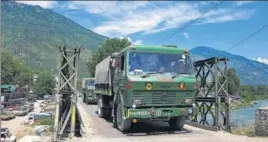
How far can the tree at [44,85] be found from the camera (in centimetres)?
12593

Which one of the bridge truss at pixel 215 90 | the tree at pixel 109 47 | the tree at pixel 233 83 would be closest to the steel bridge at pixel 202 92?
the bridge truss at pixel 215 90

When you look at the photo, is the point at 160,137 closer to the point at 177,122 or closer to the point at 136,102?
the point at 136,102

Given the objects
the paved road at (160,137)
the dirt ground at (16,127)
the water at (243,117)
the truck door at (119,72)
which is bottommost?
the dirt ground at (16,127)

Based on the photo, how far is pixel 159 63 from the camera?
10961 millimetres

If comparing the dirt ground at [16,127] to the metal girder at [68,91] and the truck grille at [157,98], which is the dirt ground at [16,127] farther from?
the truck grille at [157,98]

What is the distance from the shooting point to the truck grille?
413 inches

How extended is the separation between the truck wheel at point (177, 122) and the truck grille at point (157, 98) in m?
1.13

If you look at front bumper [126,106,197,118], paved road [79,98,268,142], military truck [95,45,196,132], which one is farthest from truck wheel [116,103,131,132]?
front bumper [126,106,197,118]

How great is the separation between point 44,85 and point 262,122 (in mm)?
122995

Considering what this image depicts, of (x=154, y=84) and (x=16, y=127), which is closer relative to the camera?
(x=154, y=84)

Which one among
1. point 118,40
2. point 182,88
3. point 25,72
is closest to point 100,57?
point 118,40

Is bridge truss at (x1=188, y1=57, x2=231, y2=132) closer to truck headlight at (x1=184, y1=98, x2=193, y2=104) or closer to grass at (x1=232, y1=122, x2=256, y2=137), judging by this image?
grass at (x1=232, y1=122, x2=256, y2=137)

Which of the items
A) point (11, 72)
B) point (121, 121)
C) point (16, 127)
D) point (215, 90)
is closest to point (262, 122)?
point (215, 90)

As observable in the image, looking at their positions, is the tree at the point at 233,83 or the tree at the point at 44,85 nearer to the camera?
the tree at the point at 233,83
